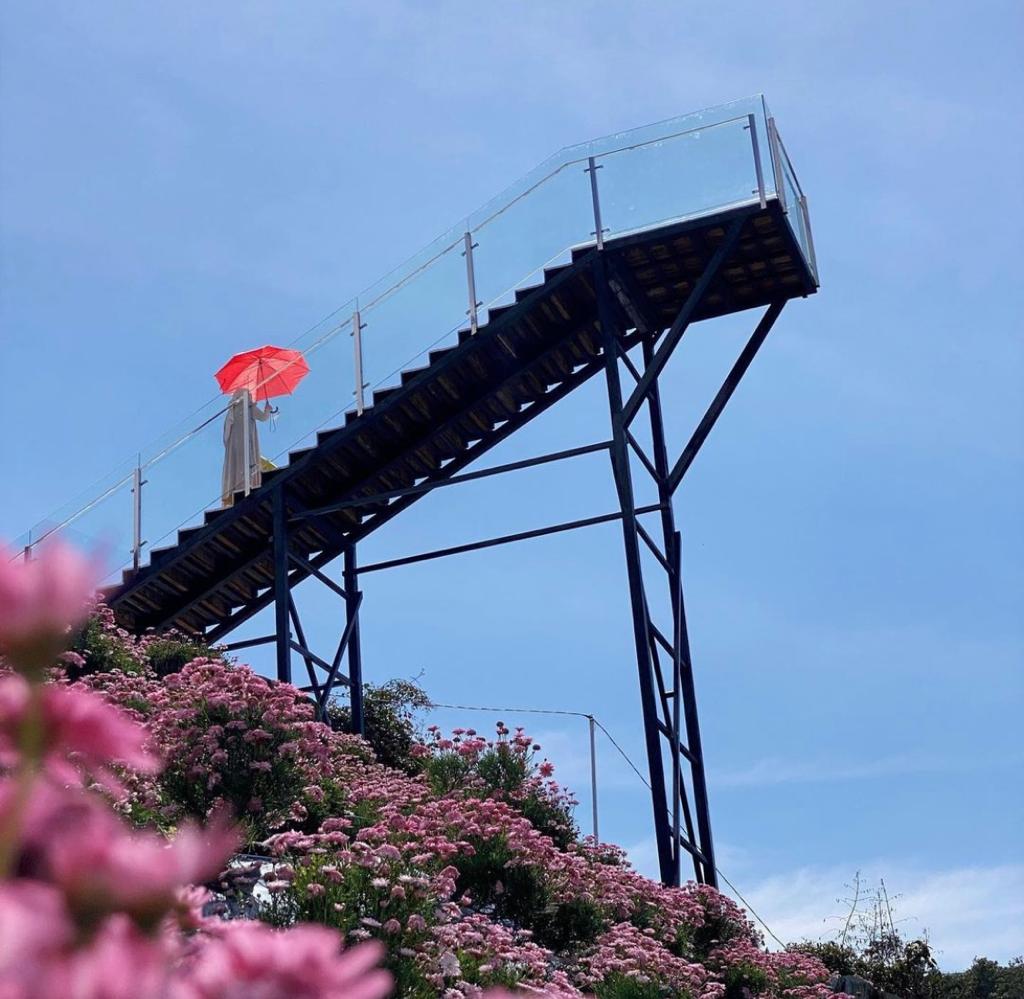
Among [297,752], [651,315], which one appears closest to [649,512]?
[651,315]

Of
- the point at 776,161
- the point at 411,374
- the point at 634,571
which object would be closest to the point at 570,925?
the point at 634,571

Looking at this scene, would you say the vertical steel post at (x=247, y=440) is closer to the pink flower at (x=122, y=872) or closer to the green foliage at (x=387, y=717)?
the green foliage at (x=387, y=717)

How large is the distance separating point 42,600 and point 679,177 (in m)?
13.0

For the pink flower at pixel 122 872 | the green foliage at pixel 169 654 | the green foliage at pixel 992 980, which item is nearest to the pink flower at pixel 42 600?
the pink flower at pixel 122 872

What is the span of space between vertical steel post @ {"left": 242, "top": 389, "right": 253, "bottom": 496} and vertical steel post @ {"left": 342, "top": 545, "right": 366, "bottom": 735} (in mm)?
1565

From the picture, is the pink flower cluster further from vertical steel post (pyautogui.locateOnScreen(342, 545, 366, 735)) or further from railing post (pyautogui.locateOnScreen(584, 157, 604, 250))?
vertical steel post (pyautogui.locateOnScreen(342, 545, 366, 735))

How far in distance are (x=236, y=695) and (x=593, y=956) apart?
2405 mm

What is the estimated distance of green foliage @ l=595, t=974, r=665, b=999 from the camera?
7184 millimetres

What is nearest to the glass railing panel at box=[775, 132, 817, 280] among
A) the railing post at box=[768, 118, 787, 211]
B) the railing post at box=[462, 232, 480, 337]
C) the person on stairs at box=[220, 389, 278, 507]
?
the railing post at box=[768, 118, 787, 211]

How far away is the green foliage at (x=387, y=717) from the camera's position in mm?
15656

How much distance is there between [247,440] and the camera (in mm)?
14734

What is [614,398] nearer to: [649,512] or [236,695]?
[649,512]

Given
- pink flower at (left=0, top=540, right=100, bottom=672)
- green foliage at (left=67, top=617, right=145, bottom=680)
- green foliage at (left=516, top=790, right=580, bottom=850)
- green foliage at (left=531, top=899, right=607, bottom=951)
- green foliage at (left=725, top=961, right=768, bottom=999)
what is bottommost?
pink flower at (left=0, top=540, right=100, bottom=672)

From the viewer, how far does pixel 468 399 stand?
14.6 meters
